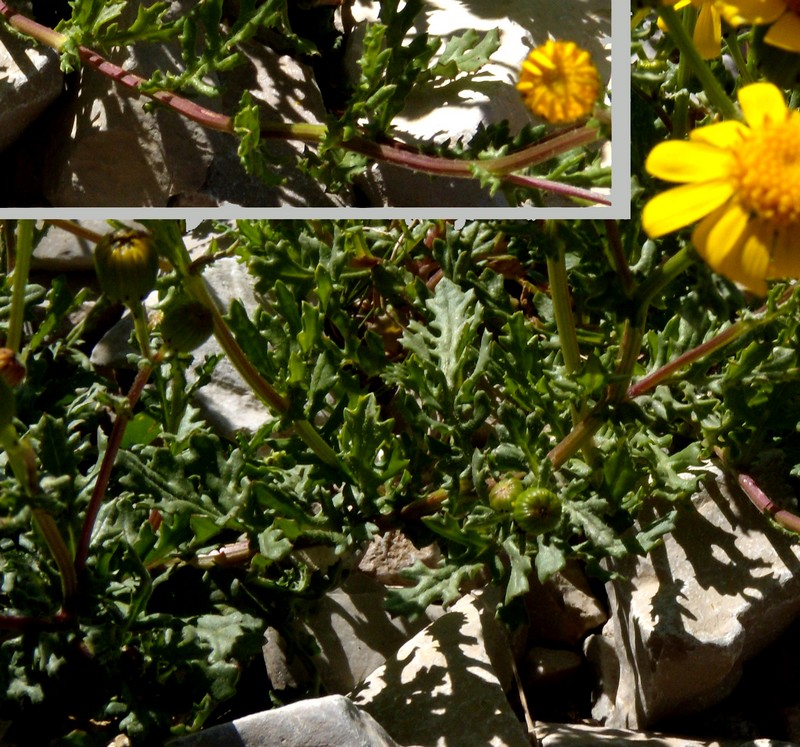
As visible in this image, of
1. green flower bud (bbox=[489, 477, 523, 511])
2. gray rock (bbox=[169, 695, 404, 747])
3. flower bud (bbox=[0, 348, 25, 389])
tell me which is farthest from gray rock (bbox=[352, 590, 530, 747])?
flower bud (bbox=[0, 348, 25, 389])

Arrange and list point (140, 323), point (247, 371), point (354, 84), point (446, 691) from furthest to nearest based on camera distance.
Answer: point (354, 84), point (446, 691), point (247, 371), point (140, 323)

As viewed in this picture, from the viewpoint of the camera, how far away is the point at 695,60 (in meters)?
1.25

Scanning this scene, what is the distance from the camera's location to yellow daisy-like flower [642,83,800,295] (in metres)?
1.14

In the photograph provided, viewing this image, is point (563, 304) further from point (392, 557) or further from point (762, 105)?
point (392, 557)

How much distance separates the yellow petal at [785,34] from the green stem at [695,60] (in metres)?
0.08

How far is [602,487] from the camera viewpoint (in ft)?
5.91

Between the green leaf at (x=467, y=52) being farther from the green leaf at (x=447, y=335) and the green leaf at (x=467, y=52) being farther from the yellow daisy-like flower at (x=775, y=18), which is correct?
the yellow daisy-like flower at (x=775, y=18)

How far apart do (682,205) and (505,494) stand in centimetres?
63

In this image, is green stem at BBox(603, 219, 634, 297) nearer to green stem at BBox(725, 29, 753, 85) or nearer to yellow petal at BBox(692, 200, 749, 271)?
yellow petal at BBox(692, 200, 749, 271)

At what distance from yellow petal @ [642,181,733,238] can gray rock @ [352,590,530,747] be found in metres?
1.03

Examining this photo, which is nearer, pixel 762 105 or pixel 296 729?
pixel 762 105

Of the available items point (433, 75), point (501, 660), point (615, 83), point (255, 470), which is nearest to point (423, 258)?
point (433, 75)

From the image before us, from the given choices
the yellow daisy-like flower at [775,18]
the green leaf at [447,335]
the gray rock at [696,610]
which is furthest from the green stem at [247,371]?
the yellow daisy-like flower at [775,18]

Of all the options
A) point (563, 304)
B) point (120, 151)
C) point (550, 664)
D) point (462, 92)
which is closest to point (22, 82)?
point (120, 151)
